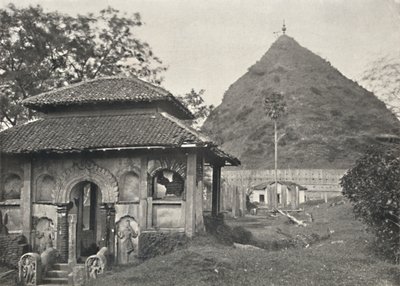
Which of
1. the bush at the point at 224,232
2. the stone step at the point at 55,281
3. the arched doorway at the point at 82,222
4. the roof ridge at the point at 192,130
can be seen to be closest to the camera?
the stone step at the point at 55,281

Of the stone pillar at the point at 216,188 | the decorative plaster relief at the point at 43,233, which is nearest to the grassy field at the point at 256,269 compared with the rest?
Result: the decorative plaster relief at the point at 43,233

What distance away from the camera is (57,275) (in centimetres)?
1611

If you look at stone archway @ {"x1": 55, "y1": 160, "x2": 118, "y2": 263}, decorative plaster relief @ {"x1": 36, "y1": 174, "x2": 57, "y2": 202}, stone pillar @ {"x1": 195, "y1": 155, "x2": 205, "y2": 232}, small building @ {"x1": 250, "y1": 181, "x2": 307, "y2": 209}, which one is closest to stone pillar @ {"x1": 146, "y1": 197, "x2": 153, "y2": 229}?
stone archway @ {"x1": 55, "y1": 160, "x2": 118, "y2": 263}

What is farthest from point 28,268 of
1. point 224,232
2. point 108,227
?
point 224,232

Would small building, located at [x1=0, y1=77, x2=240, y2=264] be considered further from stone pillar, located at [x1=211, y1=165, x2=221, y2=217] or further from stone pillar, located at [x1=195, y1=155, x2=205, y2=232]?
stone pillar, located at [x1=211, y1=165, x2=221, y2=217]

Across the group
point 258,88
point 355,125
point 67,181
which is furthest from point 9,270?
point 258,88

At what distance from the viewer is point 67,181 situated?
17578 millimetres

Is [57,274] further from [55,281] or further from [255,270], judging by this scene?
[255,270]

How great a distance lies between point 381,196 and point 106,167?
919cm

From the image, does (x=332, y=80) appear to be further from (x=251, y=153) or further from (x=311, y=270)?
(x=311, y=270)

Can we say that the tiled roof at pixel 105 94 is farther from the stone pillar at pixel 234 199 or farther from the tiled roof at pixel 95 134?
the stone pillar at pixel 234 199

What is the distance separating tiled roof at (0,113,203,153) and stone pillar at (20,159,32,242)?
3.24 ft

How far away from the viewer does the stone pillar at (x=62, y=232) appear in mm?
17312

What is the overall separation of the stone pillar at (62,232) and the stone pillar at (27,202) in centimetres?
115
